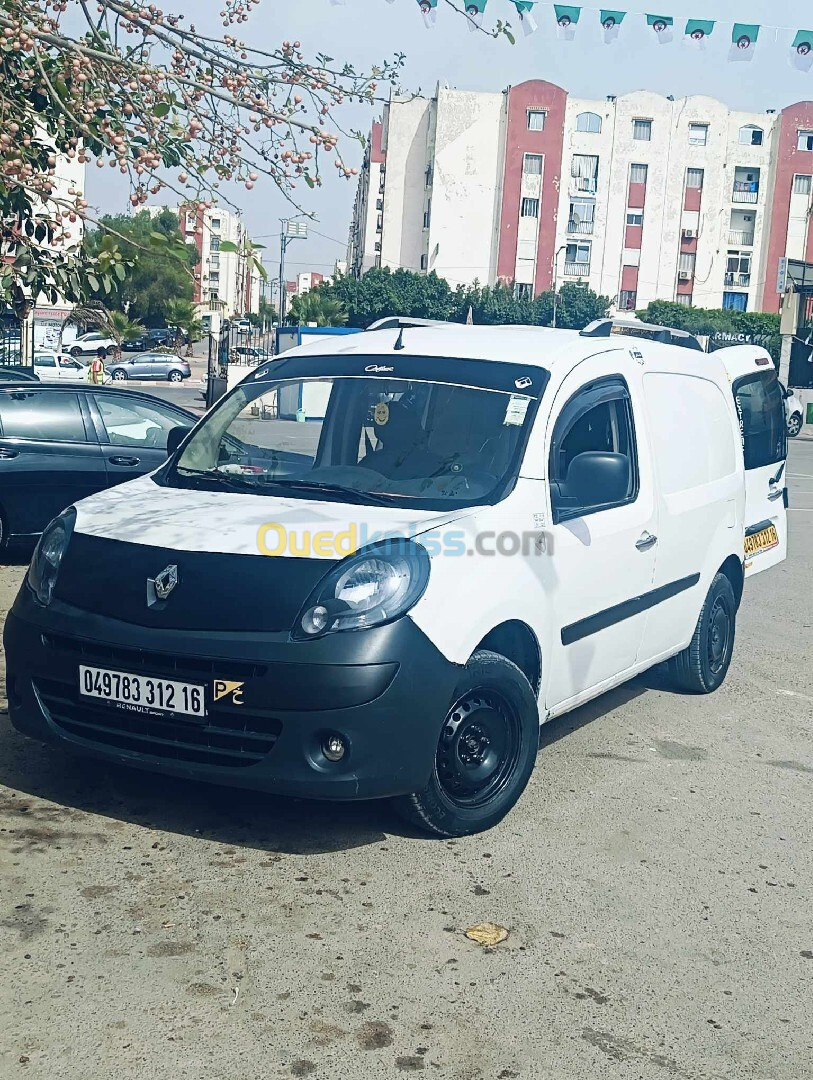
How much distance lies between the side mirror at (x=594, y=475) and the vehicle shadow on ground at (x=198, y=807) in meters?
1.45

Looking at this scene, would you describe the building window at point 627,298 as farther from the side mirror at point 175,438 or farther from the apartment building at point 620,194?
the side mirror at point 175,438

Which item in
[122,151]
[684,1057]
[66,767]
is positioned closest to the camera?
[684,1057]

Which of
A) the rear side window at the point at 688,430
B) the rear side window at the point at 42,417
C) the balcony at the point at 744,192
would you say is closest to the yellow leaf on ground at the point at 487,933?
the rear side window at the point at 688,430

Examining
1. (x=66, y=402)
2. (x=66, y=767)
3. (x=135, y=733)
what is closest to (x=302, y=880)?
(x=135, y=733)

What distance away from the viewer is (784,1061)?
119 inches

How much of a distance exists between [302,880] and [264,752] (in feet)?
1.39

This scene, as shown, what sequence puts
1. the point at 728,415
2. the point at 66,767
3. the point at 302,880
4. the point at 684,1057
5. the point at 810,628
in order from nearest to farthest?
the point at 684,1057 → the point at 302,880 → the point at 66,767 → the point at 728,415 → the point at 810,628

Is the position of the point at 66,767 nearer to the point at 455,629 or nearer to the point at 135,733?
the point at 135,733

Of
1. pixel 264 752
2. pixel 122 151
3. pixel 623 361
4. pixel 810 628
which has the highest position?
pixel 122 151

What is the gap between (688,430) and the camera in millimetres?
6172

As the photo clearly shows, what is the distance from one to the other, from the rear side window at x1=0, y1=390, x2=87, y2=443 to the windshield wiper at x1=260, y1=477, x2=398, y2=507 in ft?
17.7

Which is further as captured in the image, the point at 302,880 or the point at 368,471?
the point at 368,471

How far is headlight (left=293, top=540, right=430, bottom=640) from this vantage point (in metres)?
3.98

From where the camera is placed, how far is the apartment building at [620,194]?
Result: 7356 cm
